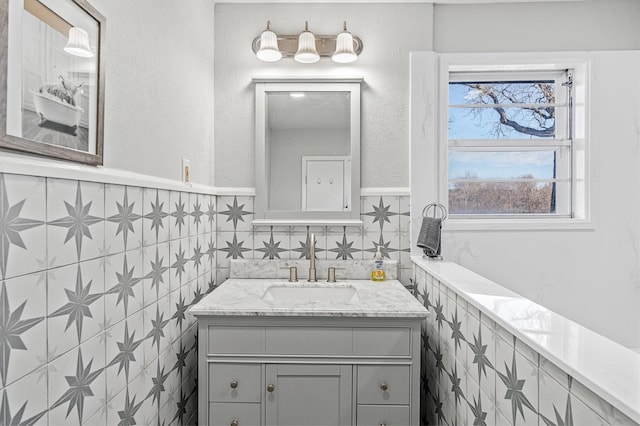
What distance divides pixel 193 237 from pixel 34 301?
97cm

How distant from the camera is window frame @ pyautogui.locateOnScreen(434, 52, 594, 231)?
2.06 metres

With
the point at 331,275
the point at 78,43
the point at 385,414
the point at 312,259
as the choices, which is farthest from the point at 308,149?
the point at 385,414

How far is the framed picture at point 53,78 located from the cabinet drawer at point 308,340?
0.95m

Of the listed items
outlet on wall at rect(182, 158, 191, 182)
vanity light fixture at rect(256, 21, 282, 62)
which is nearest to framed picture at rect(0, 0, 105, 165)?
outlet on wall at rect(182, 158, 191, 182)

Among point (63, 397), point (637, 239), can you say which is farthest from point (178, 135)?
point (637, 239)

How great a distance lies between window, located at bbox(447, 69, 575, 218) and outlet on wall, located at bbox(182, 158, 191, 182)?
1.49 metres

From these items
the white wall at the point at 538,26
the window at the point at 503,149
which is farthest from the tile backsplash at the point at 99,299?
the white wall at the point at 538,26

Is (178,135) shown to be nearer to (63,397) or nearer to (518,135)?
(63,397)

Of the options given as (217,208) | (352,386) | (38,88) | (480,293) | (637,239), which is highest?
(38,88)

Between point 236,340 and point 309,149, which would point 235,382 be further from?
point 309,149

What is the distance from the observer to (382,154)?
2.13m

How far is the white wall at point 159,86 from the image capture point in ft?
3.75

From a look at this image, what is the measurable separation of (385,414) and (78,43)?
1.67 metres

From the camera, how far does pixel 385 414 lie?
1512 millimetres
